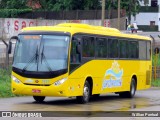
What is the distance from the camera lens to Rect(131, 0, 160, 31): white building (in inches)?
4594

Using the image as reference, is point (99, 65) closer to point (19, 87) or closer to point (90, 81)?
point (90, 81)

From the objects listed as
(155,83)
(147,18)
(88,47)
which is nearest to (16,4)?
(147,18)

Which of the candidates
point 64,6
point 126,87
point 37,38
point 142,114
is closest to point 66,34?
point 37,38

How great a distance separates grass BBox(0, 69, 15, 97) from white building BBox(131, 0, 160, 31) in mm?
87546

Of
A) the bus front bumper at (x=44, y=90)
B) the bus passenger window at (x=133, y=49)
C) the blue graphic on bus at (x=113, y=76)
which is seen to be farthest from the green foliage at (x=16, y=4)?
the bus front bumper at (x=44, y=90)

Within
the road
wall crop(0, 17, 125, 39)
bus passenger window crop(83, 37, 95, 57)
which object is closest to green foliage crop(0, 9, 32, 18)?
wall crop(0, 17, 125, 39)

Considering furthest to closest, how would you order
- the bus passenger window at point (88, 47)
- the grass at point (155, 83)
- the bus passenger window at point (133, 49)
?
the grass at point (155, 83), the bus passenger window at point (133, 49), the bus passenger window at point (88, 47)

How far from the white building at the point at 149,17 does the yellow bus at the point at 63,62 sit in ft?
300

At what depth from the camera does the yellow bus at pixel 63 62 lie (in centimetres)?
2200

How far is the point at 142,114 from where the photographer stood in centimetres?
1973

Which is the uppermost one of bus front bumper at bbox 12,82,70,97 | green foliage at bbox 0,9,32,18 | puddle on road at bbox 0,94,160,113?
green foliage at bbox 0,9,32,18

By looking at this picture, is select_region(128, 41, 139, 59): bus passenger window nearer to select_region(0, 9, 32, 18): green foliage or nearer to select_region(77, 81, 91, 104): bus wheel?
select_region(77, 81, 91, 104): bus wheel

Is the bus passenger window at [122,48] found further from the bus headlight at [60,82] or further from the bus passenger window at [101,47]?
the bus headlight at [60,82]

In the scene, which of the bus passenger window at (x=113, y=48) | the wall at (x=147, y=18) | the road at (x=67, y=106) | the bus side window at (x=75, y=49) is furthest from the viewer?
the wall at (x=147, y=18)
